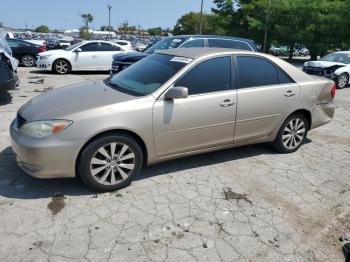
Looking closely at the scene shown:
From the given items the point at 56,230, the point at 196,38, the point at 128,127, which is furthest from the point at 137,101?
the point at 196,38

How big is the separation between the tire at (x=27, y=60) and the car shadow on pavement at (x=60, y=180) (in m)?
12.1

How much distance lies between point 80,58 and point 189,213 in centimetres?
1160

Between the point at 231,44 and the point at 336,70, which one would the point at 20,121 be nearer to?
the point at 231,44

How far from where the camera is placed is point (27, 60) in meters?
15.9

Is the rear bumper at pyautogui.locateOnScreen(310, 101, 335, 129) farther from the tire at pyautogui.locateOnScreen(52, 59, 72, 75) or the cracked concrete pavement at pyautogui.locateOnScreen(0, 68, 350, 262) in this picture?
the tire at pyautogui.locateOnScreen(52, 59, 72, 75)

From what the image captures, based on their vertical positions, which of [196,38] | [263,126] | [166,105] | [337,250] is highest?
[196,38]

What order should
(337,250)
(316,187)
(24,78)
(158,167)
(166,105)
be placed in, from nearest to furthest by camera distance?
(337,250)
(166,105)
(316,187)
(158,167)
(24,78)

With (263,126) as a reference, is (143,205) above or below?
below

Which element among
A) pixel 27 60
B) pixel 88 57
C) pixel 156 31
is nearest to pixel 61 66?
pixel 88 57

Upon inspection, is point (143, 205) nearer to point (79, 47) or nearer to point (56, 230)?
point (56, 230)

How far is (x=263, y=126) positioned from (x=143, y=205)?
6.98 feet

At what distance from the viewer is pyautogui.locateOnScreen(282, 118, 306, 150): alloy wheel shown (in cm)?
518

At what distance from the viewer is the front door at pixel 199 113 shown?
13.2 feet

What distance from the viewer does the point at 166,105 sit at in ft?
13.1
